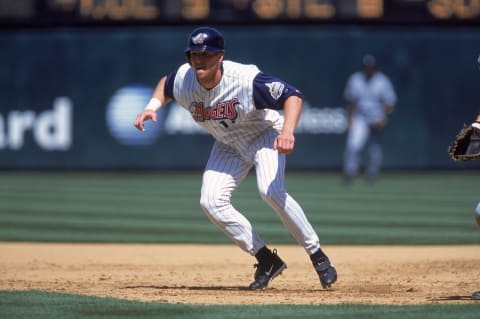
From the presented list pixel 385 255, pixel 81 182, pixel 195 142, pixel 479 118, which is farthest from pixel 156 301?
pixel 195 142

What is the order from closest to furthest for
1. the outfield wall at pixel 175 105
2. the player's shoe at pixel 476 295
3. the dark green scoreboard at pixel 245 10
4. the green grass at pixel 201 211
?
the player's shoe at pixel 476 295
the green grass at pixel 201 211
the dark green scoreboard at pixel 245 10
the outfield wall at pixel 175 105

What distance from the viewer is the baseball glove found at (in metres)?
5.16

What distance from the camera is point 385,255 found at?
7.71 metres

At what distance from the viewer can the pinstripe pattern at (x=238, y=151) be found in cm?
572

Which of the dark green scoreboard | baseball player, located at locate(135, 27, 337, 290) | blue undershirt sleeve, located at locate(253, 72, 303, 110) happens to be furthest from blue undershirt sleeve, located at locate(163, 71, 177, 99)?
the dark green scoreboard

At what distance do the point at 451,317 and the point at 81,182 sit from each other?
10838 millimetres

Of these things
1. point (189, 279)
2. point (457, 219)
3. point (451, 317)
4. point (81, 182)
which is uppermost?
point (451, 317)

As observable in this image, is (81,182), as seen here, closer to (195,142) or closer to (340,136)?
(195,142)

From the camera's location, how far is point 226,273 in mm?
6836

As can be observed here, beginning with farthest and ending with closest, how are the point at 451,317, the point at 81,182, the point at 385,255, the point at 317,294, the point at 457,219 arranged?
the point at 81,182 < the point at 457,219 < the point at 385,255 < the point at 317,294 < the point at 451,317

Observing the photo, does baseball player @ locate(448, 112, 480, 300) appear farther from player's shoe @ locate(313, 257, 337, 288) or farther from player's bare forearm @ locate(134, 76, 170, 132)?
player's bare forearm @ locate(134, 76, 170, 132)

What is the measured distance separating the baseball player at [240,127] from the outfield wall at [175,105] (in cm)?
1015

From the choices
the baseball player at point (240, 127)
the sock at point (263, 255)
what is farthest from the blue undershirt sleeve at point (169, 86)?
the sock at point (263, 255)

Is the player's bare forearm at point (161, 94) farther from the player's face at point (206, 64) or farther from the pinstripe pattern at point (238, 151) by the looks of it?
the player's face at point (206, 64)
